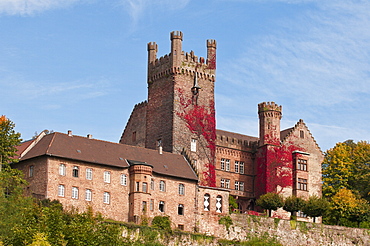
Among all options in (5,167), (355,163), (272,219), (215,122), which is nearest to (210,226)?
(272,219)

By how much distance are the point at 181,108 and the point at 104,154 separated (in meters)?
12.8

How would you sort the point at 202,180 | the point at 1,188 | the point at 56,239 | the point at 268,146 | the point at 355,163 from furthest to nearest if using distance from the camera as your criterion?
the point at 355,163 < the point at 268,146 < the point at 202,180 < the point at 1,188 < the point at 56,239

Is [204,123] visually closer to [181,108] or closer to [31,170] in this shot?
[181,108]

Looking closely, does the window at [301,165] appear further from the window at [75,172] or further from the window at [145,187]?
the window at [75,172]

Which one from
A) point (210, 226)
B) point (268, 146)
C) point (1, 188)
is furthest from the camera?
point (268, 146)

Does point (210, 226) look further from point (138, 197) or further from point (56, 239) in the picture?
point (56, 239)

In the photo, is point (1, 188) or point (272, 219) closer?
Result: point (1, 188)

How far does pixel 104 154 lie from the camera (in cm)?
7881

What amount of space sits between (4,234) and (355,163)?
48828mm

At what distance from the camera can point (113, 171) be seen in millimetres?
→ 78000

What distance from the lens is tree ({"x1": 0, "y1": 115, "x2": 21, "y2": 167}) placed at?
75.6 m

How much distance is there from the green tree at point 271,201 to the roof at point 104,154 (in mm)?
9294

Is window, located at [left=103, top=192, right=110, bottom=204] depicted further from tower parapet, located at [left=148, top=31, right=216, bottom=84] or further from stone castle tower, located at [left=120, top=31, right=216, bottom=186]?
tower parapet, located at [left=148, top=31, right=216, bottom=84]

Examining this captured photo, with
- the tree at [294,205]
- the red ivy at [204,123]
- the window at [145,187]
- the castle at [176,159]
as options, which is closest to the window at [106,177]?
the castle at [176,159]
